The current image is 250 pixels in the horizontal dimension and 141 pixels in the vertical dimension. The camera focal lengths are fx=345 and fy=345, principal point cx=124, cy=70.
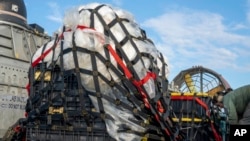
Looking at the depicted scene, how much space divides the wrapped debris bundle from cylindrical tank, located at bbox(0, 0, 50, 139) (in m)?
7.23

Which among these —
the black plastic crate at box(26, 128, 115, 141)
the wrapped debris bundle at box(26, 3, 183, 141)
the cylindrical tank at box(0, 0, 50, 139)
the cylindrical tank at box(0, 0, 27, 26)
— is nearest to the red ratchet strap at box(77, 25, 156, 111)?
the wrapped debris bundle at box(26, 3, 183, 141)

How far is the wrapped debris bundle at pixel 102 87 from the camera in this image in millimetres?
4848

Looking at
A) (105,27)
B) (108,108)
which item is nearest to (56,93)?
(108,108)

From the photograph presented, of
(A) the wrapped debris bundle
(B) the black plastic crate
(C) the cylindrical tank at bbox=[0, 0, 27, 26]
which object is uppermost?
(C) the cylindrical tank at bbox=[0, 0, 27, 26]

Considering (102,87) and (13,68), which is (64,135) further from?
(13,68)

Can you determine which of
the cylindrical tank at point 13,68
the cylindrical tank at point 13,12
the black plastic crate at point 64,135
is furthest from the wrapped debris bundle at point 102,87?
the cylindrical tank at point 13,12

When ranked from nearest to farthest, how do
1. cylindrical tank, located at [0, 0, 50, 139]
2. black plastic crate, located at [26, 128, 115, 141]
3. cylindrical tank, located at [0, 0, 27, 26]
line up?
black plastic crate, located at [26, 128, 115, 141]
cylindrical tank, located at [0, 0, 50, 139]
cylindrical tank, located at [0, 0, 27, 26]

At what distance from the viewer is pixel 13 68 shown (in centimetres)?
1259

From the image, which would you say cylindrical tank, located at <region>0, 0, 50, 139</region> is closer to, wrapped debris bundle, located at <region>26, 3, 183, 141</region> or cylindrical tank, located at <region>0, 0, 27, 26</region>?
cylindrical tank, located at <region>0, 0, 27, 26</region>

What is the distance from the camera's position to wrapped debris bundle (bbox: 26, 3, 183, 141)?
485cm

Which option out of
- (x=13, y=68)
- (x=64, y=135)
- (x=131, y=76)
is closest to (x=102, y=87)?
(x=131, y=76)

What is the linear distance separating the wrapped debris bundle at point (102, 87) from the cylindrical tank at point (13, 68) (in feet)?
23.7

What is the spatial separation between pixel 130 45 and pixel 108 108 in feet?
3.24

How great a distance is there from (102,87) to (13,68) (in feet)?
27.7
